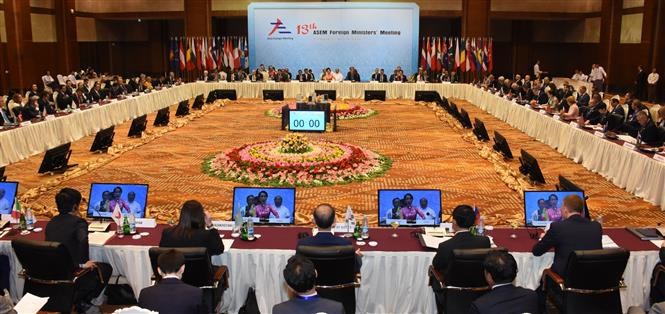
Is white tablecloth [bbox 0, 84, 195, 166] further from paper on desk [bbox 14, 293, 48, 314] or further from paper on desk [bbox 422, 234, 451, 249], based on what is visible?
paper on desk [bbox 422, 234, 451, 249]

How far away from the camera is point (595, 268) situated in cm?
452

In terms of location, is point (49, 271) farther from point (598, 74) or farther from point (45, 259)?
point (598, 74)

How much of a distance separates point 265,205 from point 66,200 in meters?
1.88

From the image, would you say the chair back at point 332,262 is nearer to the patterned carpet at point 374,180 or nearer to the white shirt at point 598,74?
the patterned carpet at point 374,180

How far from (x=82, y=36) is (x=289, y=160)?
23.0 meters

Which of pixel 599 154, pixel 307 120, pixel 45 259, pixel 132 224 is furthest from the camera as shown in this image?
pixel 307 120

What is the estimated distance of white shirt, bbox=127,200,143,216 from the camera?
6.28 m

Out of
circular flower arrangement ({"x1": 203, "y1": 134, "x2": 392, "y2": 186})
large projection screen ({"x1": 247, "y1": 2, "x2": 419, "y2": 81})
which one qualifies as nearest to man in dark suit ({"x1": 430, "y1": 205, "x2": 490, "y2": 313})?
circular flower arrangement ({"x1": 203, "y1": 134, "x2": 392, "y2": 186})

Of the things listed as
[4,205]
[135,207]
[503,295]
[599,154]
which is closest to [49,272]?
[135,207]

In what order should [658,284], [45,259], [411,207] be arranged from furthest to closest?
[411,207], [658,284], [45,259]

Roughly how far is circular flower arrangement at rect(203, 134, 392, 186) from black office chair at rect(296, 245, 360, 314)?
5.42 metres

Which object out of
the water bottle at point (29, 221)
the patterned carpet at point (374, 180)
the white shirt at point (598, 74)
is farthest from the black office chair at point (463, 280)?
the white shirt at point (598, 74)

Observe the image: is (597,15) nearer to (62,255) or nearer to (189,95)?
(189,95)

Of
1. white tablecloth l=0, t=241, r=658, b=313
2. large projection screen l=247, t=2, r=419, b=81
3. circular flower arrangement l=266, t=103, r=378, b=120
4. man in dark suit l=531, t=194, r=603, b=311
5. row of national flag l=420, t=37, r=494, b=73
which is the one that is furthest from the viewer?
large projection screen l=247, t=2, r=419, b=81
